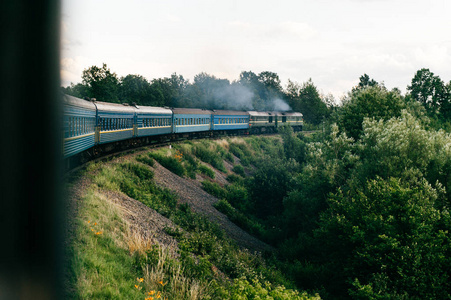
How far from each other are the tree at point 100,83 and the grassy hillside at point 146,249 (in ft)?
105

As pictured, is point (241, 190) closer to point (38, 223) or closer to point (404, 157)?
point (404, 157)

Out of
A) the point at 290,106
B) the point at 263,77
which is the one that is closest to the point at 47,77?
the point at 290,106

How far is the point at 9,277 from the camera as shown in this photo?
292 inches

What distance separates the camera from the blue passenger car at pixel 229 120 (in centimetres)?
4734

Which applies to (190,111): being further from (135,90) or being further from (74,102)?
(135,90)

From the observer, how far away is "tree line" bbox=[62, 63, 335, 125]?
54750 millimetres

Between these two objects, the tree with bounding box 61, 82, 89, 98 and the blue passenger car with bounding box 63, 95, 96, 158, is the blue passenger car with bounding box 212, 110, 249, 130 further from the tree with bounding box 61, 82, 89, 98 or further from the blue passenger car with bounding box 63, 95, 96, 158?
the blue passenger car with bounding box 63, 95, 96, 158

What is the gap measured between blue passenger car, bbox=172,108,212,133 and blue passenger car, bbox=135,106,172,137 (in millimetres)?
1449

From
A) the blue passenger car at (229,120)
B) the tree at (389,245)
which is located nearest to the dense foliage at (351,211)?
the tree at (389,245)

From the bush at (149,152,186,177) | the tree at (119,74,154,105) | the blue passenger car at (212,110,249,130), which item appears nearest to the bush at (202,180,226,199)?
the bush at (149,152,186,177)

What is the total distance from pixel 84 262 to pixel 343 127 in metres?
22.4

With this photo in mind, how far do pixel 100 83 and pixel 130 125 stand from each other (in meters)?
29.0

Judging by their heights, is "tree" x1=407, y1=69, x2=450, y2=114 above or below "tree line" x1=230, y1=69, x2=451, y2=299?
above

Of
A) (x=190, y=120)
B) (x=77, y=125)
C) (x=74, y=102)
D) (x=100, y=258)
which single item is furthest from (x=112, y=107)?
(x=100, y=258)
